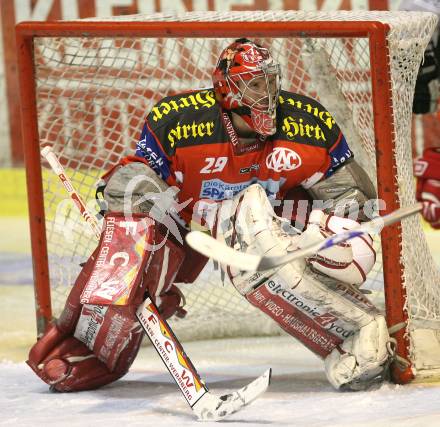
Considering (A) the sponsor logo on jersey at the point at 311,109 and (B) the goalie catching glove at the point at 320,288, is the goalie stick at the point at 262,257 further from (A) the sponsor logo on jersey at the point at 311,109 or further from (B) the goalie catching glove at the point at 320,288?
(A) the sponsor logo on jersey at the point at 311,109

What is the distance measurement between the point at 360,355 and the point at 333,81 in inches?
38.4

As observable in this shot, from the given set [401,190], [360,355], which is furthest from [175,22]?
[360,355]

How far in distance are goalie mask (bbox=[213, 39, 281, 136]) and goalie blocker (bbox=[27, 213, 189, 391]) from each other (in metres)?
0.33

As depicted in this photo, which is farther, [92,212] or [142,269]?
[92,212]

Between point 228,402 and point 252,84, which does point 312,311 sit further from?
point 252,84

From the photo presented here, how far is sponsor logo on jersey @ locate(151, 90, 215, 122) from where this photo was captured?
9.43 ft

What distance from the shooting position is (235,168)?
2875mm

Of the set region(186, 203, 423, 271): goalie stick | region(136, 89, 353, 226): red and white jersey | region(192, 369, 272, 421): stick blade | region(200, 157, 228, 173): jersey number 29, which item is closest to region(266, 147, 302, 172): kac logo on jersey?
region(136, 89, 353, 226): red and white jersey

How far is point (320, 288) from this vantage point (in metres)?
2.84

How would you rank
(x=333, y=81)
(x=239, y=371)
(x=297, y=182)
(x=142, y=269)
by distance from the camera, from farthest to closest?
(x=333, y=81), (x=239, y=371), (x=297, y=182), (x=142, y=269)

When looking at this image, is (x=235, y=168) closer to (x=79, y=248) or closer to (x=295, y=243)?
(x=295, y=243)

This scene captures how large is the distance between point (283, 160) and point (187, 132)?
23cm

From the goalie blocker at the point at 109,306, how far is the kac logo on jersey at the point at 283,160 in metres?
0.30

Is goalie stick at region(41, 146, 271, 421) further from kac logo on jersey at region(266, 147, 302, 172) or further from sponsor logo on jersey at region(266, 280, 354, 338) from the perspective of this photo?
kac logo on jersey at region(266, 147, 302, 172)
